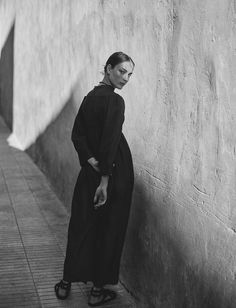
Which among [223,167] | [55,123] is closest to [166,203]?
[223,167]

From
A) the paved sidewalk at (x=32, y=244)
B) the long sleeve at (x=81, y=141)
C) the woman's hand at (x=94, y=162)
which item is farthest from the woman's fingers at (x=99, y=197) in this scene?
the paved sidewalk at (x=32, y=244)

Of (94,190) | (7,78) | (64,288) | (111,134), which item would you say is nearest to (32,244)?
(64,288)

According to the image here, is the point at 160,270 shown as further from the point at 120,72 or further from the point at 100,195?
the point at 120,72

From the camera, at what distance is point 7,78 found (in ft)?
38.9

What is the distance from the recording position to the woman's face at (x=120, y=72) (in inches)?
129

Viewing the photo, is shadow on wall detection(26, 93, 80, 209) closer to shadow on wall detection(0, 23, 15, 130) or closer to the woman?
the woman

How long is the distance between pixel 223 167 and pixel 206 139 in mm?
225

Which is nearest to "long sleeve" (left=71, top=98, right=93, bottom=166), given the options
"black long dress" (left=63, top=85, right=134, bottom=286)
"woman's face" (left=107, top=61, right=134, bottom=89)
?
"black long dress" (left=63, top=85, right=134, bottom=286)

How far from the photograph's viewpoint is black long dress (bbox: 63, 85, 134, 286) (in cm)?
329

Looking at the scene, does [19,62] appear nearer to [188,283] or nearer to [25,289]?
[25,289]

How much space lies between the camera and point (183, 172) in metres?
2.98

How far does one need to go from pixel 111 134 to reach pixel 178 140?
471 millimetres

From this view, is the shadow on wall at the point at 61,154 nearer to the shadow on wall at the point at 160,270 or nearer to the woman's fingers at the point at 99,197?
the shadow on wall at the point at 160,270

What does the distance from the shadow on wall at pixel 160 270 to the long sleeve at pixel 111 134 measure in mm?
440
